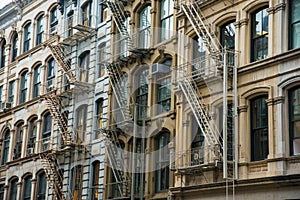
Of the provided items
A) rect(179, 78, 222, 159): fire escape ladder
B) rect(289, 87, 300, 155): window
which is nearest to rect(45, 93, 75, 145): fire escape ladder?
rect(179, 78, 222, 159): fire escape ladder

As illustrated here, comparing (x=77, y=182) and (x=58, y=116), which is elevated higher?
(x=58, y=116)

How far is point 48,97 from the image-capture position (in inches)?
1439

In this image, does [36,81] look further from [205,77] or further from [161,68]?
[205,77]

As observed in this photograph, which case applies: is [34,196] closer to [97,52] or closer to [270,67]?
[97,52]

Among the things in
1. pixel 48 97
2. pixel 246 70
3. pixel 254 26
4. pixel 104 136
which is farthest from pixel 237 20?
pixel 48 97

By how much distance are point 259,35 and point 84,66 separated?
14.0 metres

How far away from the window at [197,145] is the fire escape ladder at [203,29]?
2994mm

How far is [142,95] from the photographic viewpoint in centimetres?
3028

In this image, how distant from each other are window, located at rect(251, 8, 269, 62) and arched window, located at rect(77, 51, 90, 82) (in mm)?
12969

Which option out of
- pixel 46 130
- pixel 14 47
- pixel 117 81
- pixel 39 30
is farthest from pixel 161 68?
pixel 14 47

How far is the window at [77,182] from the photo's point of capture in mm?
33219

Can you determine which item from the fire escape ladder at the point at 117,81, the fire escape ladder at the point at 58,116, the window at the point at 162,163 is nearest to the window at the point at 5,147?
the fire escape ladder at the point at 58,116

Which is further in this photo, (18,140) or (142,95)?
(18,140)

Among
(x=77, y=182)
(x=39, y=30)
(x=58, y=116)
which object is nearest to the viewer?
(x=77, y=182)
